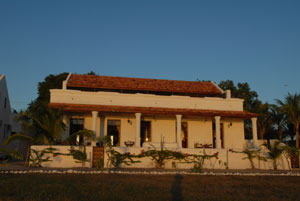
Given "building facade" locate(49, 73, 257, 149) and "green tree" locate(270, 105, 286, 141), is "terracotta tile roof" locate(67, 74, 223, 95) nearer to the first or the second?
"building facade" locate(49, 73, 257, 149)

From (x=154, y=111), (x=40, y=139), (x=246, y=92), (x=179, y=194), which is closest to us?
(x=179, y=194)

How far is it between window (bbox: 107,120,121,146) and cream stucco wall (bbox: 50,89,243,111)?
4.77ft

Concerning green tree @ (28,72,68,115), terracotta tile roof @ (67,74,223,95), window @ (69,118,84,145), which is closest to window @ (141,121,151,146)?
terracotta tile roof @ (67,74,223,95)

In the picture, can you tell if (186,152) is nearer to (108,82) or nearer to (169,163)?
(169,163)

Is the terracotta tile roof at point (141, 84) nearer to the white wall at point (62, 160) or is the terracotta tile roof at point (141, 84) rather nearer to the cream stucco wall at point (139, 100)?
the cream stucco wall at point (139, 100)

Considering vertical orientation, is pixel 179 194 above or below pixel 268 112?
below

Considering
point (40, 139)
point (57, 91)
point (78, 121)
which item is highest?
point (57, 91)

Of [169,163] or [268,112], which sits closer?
[169,163]

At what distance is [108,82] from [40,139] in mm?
8341

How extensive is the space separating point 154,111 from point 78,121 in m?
5.53

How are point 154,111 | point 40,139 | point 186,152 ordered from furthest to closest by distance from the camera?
point 154,111
point 186,152
point 40,139

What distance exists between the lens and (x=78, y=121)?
20391 mm

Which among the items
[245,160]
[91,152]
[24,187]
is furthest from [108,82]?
[24,187]

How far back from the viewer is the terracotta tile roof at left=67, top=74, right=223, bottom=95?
22375mm
